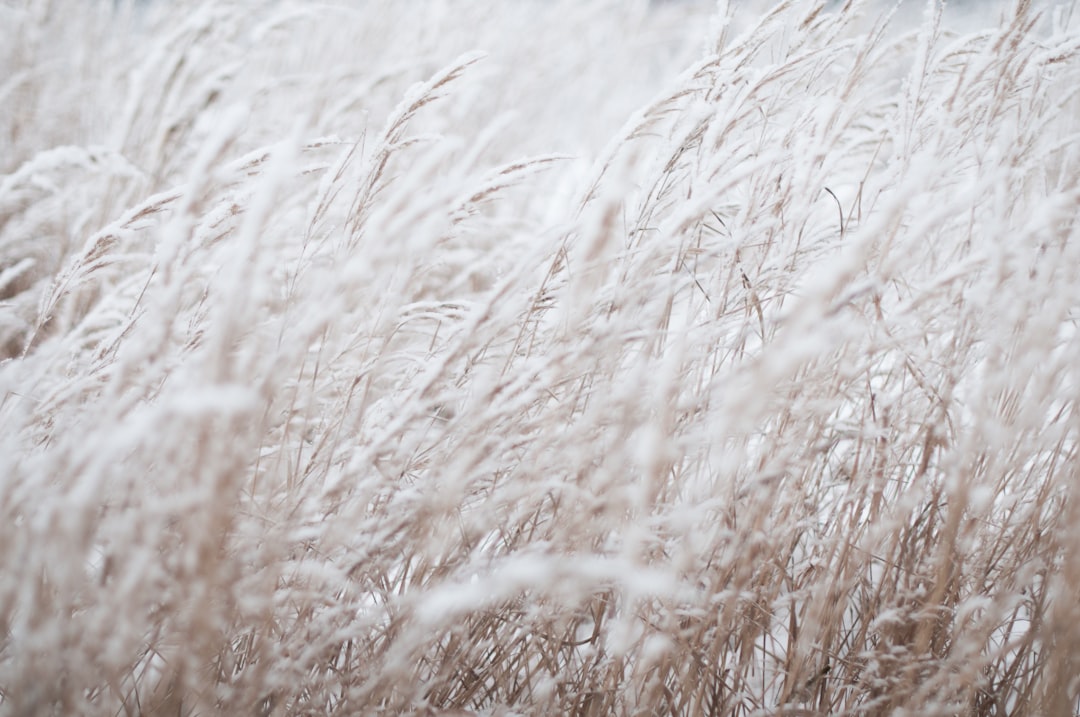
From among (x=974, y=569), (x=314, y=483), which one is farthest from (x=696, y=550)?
(x=314, y=483)

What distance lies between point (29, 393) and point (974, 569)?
5.51 feet

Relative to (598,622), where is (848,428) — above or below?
above

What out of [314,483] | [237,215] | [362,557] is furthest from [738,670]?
[237,215]

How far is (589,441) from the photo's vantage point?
2.93ft

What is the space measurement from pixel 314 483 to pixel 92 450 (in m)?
0.43

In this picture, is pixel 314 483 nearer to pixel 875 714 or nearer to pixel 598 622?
pixel 598 622

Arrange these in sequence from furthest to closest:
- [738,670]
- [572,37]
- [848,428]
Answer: [572,37]
[848,428]
[738,670]

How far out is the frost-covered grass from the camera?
27.2 inches

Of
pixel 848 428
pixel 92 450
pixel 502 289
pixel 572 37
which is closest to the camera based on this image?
pixel 92 450

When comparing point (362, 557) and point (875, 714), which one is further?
point (875, 714)

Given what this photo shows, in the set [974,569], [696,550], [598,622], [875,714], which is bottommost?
[875,714]

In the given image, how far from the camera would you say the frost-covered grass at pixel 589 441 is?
27.2 inches

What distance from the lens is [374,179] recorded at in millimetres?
1066

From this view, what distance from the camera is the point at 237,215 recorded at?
1.07m
